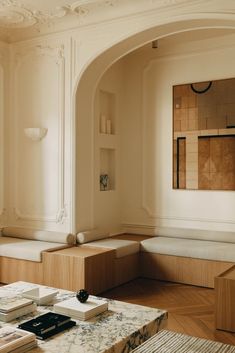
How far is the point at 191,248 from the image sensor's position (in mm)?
4434

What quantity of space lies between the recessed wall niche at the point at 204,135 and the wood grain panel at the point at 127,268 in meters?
1.10

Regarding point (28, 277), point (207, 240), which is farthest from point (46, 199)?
point (207, 240)

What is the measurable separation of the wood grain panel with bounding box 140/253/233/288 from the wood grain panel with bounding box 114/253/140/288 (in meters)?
0.08

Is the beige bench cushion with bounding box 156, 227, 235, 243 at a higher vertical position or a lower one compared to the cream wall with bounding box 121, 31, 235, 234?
lower

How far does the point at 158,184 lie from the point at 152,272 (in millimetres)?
1181

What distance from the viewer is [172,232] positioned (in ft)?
16.5

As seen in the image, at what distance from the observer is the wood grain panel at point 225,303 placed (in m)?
3.17

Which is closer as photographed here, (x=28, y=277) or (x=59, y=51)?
(x=28, y=277)

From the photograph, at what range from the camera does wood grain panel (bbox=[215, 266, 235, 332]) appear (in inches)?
125

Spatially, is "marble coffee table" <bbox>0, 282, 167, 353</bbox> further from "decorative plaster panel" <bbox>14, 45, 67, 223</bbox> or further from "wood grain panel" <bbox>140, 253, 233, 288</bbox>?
"decorative plaster panel" <bbox>14, 45, 67, 223</bbox>

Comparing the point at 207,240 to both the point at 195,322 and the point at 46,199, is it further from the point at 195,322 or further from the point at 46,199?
the point at 46,199

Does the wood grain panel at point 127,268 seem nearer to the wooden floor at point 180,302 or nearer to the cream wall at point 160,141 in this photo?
the wooden floor at point 180,302

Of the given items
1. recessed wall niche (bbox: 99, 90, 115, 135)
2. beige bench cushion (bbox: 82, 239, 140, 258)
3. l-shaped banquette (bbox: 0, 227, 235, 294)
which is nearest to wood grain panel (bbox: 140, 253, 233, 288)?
l-shaped banquette (bbox: 0, 227, 235, 294)

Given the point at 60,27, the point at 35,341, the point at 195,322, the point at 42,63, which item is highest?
the point at 60,27
